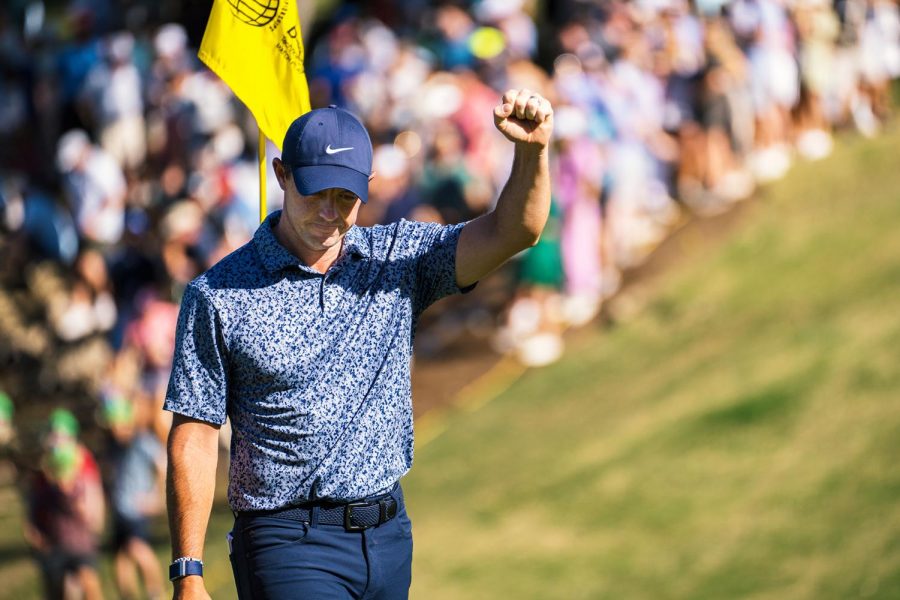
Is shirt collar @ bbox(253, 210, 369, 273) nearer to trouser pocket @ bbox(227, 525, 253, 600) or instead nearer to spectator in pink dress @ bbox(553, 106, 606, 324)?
trouser pocket @ bbox(227, 525, 253, 600)

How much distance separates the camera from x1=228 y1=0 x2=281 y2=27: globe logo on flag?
492cm

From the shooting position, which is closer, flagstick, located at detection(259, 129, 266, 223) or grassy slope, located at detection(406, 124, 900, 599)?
flagstick, located at detection(259, 129, 266, 223)

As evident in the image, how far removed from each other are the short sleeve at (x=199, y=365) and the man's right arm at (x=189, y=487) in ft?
0.15

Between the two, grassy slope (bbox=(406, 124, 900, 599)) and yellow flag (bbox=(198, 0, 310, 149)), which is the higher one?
grassy slope (bbox=(406, 124, 900, 599))

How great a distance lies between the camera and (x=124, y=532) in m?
10.6

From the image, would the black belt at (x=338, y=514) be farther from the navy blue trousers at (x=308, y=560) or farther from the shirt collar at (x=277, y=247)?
the shirt collar at (x=277, y=247)

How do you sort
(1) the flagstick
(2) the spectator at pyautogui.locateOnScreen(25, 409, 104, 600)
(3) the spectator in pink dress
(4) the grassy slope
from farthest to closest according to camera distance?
(3) the spectator in pink dress → (2) the spectator at pyautogui.locateOnScreen(25, 409, 104, 600) → (4) the grassy slope → (1) the flagstick

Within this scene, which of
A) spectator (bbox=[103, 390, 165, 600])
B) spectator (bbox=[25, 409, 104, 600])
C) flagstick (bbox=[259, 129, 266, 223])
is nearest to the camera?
flagstick (bbox=[259, 129, 266, 223])

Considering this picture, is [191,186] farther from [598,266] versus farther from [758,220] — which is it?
[758,220]

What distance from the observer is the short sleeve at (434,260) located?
4258mm

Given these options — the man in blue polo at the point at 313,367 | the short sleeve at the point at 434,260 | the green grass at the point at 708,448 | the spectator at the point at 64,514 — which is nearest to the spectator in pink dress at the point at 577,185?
the green grass at the point at 708,448

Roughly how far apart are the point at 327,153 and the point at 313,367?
1.89ft

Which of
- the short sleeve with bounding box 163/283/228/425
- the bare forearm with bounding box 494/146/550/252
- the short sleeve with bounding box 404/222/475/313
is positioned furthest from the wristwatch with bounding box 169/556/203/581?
the bare forearm with bounding box 494/146/550/252

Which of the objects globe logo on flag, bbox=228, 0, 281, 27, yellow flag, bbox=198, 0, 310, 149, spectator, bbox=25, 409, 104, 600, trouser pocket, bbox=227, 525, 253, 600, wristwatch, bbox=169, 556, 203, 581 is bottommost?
wristwatch, bbox=169, 556, 203, 581
